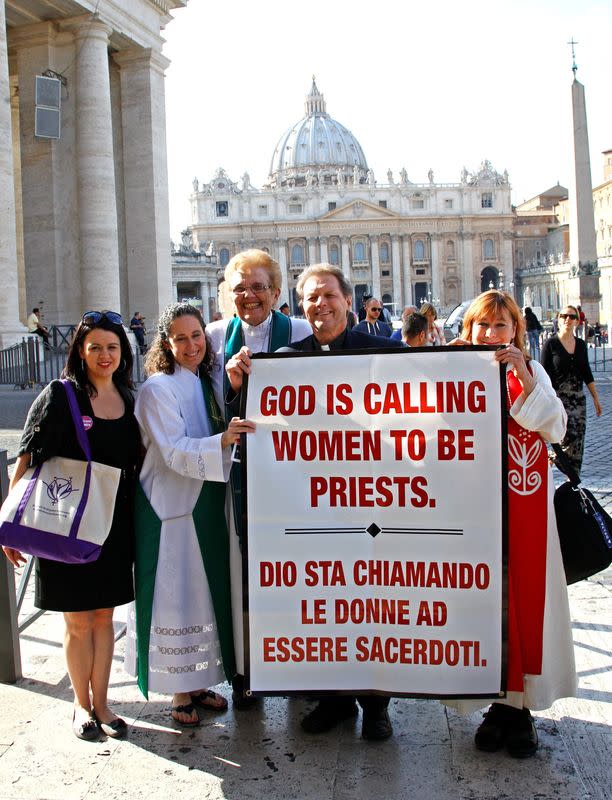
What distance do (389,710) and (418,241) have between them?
95179mm

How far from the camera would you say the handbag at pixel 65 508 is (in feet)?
9.32

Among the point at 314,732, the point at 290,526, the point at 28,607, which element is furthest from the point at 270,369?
the point at 28,607

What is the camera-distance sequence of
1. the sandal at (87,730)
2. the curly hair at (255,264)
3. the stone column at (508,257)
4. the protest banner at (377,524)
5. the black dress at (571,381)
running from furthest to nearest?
the stone column at (508,257) → the black dress at (571,381) → the curly hair at (255,264) → the sandal at (87,730) → the protest banner at (377,524)

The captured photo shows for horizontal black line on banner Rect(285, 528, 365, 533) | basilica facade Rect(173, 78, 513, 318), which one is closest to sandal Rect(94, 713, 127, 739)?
horizontal black line on banner Rect(285, 528, 365, 533)

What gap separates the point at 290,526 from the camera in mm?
2812

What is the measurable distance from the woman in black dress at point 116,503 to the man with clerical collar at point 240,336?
36 centimetres

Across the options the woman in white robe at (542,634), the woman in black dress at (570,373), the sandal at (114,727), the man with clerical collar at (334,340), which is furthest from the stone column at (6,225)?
the woman in white robe at (542,634)

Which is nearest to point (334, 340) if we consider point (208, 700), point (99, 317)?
point (99, 317)

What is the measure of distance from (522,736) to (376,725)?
1.59ft

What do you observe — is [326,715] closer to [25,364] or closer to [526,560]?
[526,560]

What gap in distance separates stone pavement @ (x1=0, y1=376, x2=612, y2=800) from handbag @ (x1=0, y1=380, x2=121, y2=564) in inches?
26.6

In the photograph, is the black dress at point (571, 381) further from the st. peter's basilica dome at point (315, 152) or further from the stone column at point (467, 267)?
the st. peter's basilica dome at point (315, 152)

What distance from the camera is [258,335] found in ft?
11.1

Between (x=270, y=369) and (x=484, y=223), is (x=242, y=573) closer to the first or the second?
(x=270, y=369)
